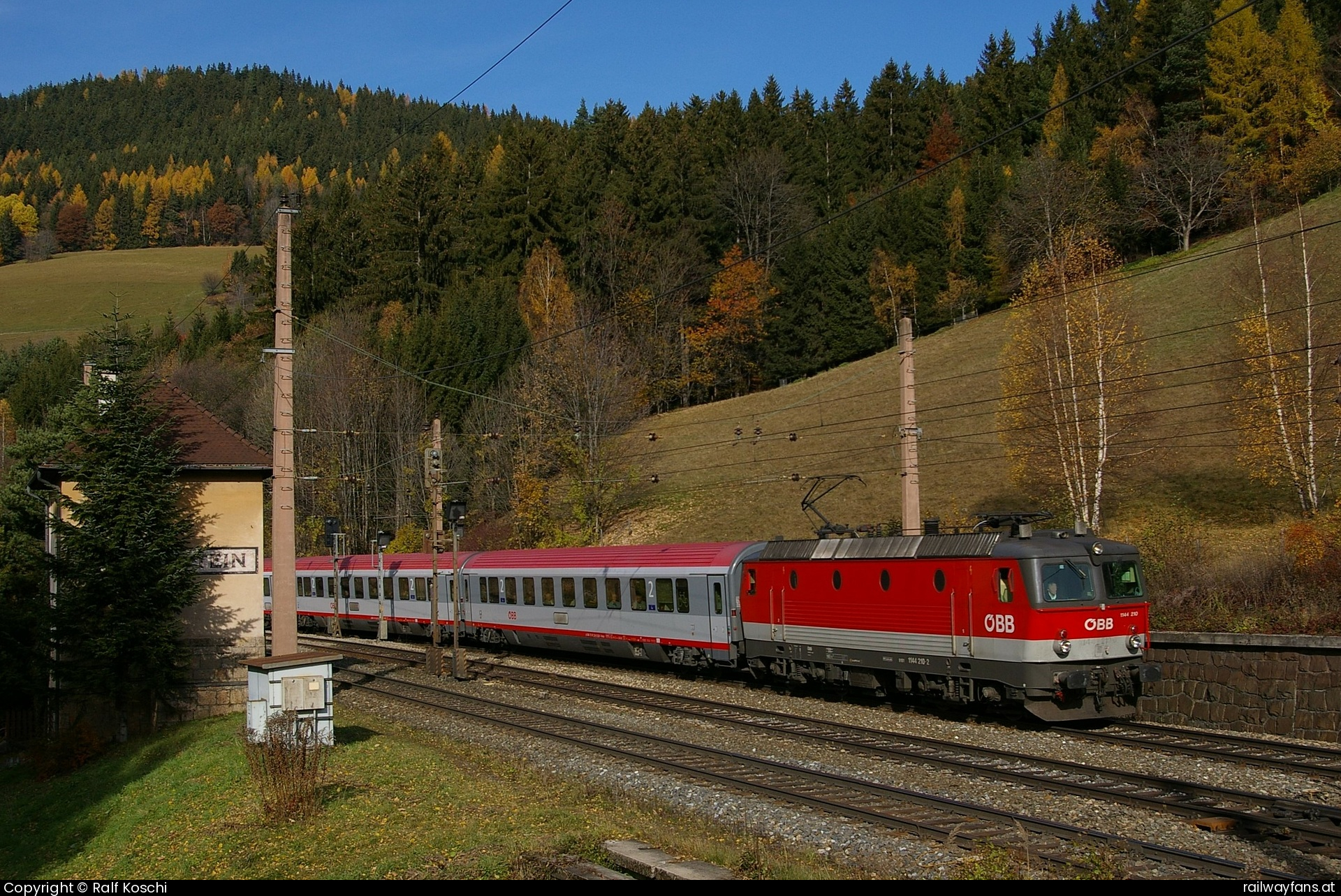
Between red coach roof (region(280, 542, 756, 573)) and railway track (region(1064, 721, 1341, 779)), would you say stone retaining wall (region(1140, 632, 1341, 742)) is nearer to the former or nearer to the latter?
railway track (region(1064, 721, 1341, 779))

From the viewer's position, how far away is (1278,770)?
12648 mm

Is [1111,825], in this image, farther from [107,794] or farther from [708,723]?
[107,794]

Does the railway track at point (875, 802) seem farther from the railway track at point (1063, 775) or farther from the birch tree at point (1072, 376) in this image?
the birch tree at point (1072, 376)

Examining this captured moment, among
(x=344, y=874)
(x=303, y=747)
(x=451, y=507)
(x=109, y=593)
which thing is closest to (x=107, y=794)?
(x=109, y=593)

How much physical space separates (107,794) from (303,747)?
640cm

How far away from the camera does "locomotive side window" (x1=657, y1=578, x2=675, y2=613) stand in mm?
23734

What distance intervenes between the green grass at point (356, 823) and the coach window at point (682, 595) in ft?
24.3

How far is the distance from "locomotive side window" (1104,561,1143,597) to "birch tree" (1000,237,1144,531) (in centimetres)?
1601

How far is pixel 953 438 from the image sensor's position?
48.5 meters

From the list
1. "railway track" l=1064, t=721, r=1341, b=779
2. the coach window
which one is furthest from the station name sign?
"railway track" l=1064, t=721, r=1341, b=779

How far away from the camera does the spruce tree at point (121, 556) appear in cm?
1886

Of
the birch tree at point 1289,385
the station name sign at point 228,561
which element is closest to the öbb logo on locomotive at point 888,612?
A: the station name sign at point 228,561

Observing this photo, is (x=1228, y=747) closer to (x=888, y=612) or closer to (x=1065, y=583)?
(x=1065, y=583)

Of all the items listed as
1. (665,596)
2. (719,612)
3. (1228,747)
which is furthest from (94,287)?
(1228,747)
